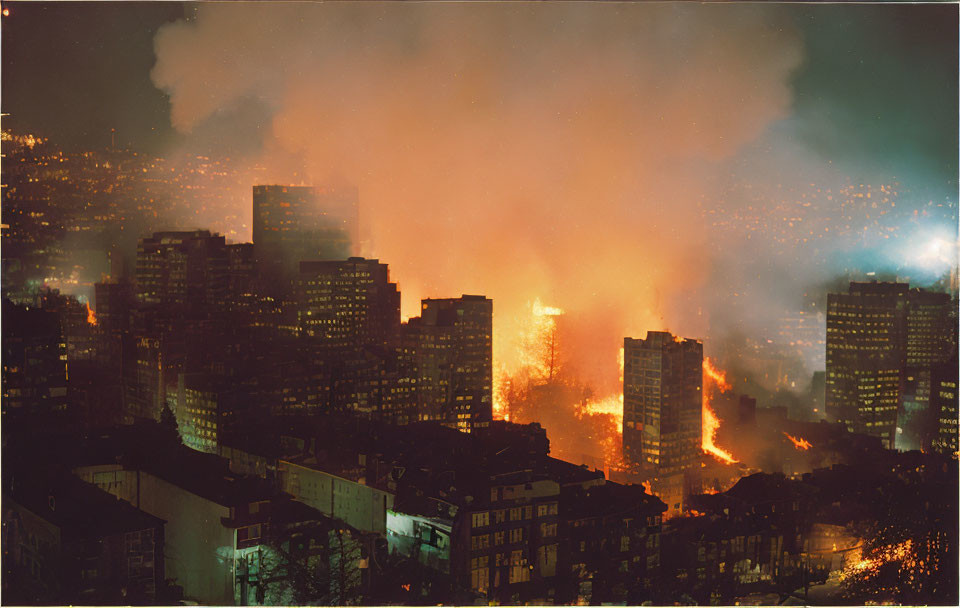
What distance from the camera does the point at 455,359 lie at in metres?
6.23

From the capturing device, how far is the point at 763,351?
6.83m

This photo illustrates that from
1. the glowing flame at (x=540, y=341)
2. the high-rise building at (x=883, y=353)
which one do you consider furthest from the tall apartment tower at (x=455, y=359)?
the high-rise building at (x=883, y=353)

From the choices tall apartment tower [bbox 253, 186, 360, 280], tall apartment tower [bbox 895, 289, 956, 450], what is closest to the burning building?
tall apartment tower [bbox 895, 289, 956, 450]

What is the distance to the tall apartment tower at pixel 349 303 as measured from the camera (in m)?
6.26

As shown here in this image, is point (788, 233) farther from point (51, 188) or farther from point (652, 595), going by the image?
point (51, 188)

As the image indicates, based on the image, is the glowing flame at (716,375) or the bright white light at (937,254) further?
the glowing flame at (716,375)

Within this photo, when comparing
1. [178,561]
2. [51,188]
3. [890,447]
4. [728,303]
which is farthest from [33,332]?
[890,447]

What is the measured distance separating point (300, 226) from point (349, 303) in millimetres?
573

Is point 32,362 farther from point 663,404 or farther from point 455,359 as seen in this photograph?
point 663,404

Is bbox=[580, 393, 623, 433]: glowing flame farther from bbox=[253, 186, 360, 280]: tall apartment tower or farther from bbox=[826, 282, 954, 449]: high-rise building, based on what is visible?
bbox=[253, 186, 360, 280]: tall apartment tower

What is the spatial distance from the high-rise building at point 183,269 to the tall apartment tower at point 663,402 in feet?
8.72

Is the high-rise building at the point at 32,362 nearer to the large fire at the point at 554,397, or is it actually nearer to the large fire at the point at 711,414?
the large fire at the point at 554,397

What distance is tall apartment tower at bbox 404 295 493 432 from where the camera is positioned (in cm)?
615

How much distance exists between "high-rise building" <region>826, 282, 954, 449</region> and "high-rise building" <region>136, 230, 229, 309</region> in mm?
4151
